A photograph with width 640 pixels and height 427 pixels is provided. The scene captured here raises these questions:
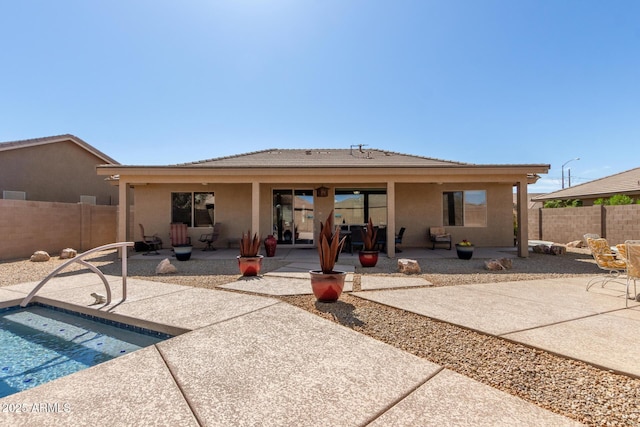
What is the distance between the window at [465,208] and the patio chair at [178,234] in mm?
10144

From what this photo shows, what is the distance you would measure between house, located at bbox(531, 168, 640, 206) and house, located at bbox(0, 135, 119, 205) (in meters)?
28.8

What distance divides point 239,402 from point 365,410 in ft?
2.89

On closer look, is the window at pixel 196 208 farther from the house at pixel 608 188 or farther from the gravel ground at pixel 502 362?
the house at pixel 608 188

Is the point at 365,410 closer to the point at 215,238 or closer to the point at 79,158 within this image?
the point at 215,238

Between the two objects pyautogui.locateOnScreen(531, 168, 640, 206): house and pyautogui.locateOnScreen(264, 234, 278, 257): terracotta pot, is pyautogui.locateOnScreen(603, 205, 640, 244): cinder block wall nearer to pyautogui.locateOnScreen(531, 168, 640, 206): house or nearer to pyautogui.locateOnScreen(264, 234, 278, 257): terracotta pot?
pyautogui.locateOnScreen(531, 168, 640, 206): house

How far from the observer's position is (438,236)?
11.2 meters

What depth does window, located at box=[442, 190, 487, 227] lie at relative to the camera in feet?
38.8

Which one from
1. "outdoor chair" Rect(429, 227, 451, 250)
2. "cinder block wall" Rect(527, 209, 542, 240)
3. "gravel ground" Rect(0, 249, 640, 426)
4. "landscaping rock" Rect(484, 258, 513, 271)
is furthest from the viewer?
"cinder block wall" Rect(527, 209, 542, 240)

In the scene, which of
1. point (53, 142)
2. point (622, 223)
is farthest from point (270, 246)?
point (53, 142)

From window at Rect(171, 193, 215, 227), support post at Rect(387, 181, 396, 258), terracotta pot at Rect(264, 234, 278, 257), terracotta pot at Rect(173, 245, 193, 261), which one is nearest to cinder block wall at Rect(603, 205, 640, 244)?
support post at Rect(387, 181, 396, 258)

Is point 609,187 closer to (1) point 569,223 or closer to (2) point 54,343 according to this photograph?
(1) point 569,223

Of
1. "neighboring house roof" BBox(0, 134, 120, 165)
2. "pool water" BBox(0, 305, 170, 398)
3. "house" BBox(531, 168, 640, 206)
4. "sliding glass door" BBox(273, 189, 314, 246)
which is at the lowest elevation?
"pool water" BBox(0, 305, 170, 398)

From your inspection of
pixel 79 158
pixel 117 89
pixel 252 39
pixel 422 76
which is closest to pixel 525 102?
pixel 422 76

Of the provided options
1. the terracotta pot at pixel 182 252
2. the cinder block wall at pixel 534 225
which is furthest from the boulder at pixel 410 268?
the cinder block wall at pixel 534 225
